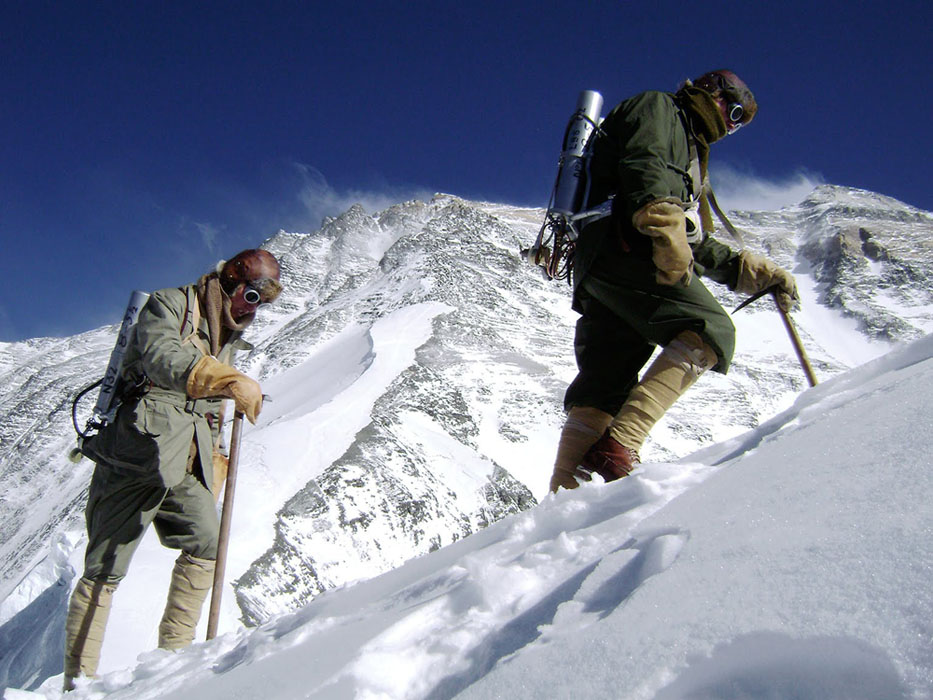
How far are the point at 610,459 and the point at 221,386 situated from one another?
5.64ft

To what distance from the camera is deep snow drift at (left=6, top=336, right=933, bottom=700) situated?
0.86m

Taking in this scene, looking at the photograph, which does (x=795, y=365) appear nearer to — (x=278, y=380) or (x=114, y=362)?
(x=278, y=380)

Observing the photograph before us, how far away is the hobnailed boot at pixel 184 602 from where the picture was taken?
347 centimetres

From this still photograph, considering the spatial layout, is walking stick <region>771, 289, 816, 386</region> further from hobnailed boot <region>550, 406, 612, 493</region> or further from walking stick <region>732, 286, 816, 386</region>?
hobnailed boot <region>550, 406, 612, 493</region>

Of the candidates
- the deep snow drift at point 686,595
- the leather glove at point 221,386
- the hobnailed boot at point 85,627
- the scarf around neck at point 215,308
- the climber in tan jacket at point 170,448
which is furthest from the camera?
the scarf around neck at point 215,308

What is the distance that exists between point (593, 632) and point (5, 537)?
31.8 metres

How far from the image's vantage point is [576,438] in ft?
10.2

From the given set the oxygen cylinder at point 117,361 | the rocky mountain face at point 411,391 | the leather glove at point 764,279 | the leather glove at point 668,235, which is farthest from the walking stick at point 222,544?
the rocky mountain face at point 411,391

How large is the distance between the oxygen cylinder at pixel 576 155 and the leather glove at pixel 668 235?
1.66ft

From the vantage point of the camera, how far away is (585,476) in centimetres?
284

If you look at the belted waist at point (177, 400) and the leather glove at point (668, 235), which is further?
the belted waist at point (177, 400)

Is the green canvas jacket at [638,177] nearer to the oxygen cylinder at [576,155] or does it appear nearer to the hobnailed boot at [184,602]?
the oxygen cylinder at [576,155]

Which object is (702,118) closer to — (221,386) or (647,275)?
(647,275)

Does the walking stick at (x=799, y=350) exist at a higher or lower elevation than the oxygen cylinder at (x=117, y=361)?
Answer: lower
